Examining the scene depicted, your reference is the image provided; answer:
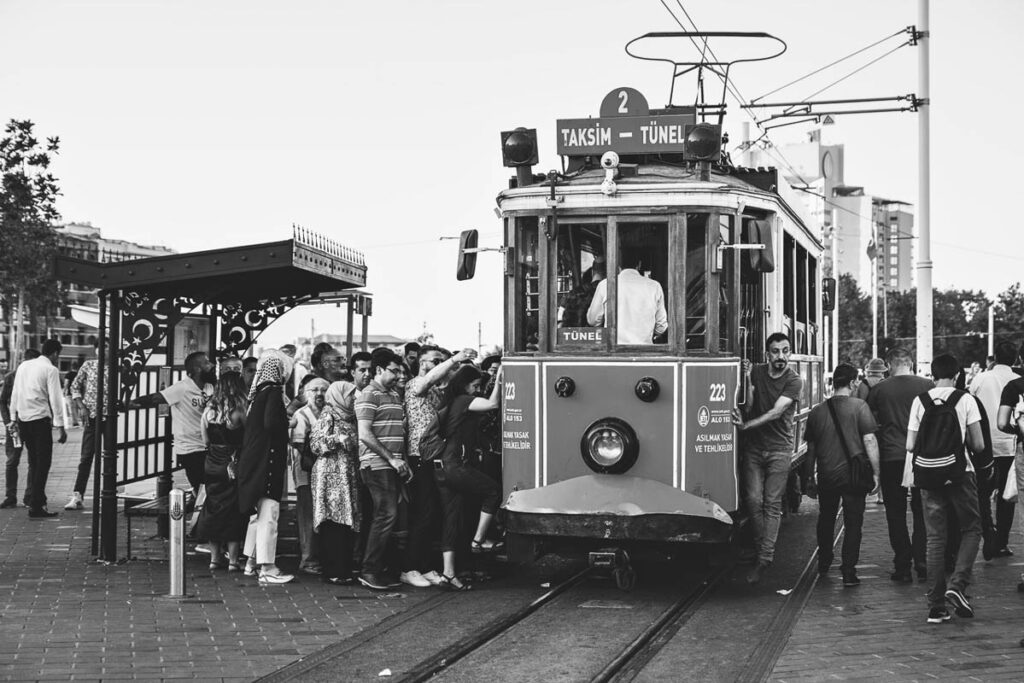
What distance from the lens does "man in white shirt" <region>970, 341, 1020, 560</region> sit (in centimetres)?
1105

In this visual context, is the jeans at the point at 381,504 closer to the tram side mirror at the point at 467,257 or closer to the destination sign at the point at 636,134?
the tram side mirror at the point at 467,257

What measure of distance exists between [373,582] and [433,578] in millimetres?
512

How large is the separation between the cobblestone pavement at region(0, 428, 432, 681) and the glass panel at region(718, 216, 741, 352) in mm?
2989

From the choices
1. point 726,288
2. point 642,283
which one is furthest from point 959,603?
point 642,283

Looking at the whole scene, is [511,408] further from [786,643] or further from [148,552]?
[148,552]

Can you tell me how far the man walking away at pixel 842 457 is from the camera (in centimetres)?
999

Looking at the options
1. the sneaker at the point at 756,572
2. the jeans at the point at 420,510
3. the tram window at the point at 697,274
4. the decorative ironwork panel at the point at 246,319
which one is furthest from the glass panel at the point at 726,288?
the decorative ironwork panel at the point at 246,319

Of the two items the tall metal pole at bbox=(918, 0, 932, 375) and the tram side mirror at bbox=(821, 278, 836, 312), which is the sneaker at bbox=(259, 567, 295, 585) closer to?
the tram side mirror at bbox=(821, 278, 836, 312)

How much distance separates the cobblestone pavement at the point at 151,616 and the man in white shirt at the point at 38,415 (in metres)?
1.69

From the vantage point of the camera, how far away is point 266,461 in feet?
32.6

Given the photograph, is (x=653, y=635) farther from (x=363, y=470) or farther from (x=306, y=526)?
(x=306, y=526)

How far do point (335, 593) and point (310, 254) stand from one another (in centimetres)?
316

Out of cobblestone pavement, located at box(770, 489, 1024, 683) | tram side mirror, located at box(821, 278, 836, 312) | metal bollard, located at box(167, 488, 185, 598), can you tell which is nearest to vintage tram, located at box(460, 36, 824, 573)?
cobblestone pavement, located at box(770, 489, 1024, 683)

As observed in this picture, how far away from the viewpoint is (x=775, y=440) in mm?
9773
